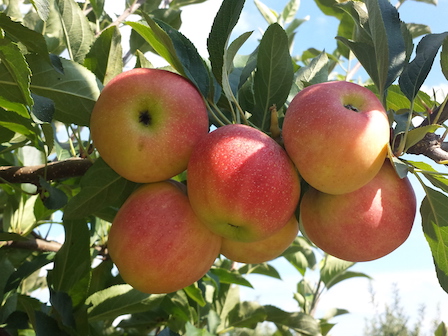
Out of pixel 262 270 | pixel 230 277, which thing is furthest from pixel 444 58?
pixel 262 270

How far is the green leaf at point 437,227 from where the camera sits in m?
1.02

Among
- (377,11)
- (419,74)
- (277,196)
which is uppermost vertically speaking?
(377,11)

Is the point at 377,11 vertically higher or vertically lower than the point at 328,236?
higher

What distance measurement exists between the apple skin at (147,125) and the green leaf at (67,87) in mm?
119

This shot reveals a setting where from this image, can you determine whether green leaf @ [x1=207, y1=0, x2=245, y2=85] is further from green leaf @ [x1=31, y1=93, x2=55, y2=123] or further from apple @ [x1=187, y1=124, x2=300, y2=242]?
green leaf @ [x1=31, y1=93, x2=55, y2=123]

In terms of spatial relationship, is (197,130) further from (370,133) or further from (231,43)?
(370,133)

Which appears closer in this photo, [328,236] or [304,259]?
[328,236]

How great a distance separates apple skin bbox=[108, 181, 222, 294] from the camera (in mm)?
975

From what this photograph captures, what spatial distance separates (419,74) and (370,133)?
241 millimetres

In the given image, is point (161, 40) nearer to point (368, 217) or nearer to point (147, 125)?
point (147, 125)

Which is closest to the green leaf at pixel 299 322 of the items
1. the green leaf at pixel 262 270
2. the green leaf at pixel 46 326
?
the green leaf at pixel 262 270

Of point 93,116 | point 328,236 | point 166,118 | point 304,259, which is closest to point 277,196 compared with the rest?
point 328,236

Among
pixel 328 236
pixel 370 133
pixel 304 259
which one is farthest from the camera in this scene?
pixel 304 259

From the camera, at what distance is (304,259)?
2.77 m
